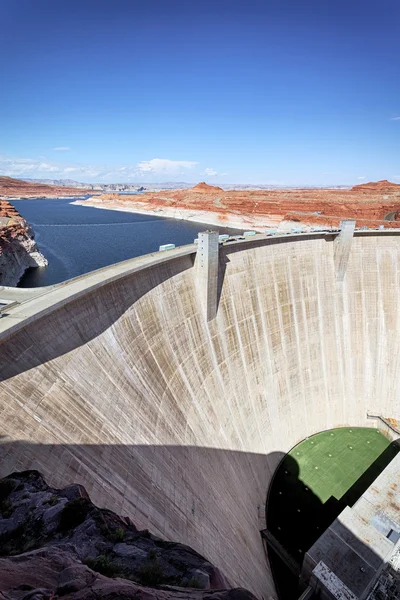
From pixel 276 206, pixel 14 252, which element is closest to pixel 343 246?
pixel 14 252

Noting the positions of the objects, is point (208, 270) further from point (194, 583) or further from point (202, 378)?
point (194, 583)

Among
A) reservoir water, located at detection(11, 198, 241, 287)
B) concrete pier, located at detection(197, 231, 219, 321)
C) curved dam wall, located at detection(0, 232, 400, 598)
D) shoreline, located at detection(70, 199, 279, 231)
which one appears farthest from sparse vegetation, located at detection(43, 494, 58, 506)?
shoreline, located at detection(70, 199, 279, 231)

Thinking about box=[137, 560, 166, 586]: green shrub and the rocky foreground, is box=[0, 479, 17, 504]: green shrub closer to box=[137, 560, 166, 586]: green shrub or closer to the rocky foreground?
the rocky foreground

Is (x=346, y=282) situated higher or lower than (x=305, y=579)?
higher

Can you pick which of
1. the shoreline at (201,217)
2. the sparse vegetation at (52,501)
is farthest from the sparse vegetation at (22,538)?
the shoreline at (201,217)

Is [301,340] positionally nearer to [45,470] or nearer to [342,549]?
[342,549]

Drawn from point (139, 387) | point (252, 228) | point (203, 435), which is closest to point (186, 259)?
point (139, 387)

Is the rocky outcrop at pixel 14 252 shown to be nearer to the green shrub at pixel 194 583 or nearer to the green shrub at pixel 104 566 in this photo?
the green shrub at pixel 104 566
